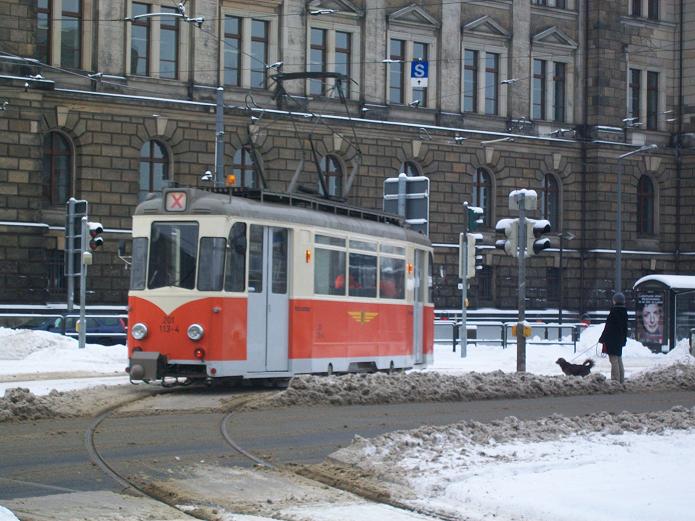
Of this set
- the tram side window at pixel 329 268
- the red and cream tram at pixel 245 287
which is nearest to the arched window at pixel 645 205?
the red and cream tram at pixel 245 287

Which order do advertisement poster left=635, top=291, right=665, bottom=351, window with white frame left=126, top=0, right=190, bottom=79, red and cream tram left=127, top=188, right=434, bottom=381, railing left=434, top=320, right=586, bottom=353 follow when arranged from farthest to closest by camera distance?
window with white frame left=126, top=0, right=190, bottom=79 < railing left=434, top=320, right=586, bottom=353 < advertisement poster left=635, top=291, right=665, bottom=351 < red and cream tram left=127, top=188, right=434, bottom=381

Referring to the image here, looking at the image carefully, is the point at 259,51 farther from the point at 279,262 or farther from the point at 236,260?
the point at 236,260

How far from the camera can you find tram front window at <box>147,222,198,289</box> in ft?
64.1

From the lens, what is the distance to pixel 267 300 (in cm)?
2031

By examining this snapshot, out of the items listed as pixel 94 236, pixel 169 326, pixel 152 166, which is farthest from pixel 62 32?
pixel 169 326

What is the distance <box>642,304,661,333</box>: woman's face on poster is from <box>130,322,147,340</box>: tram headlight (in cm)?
2221

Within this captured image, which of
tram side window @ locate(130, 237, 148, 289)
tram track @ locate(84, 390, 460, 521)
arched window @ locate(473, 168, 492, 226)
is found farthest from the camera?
arched window @ locate(473, 168, 492, 226)

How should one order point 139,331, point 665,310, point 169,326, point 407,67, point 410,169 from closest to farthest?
point 169,326 → point 139,331 → point 665,310 → point 407,67 → point 410,169

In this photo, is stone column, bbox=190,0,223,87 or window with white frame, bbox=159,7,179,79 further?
stone column, bbox=190,0,223,87

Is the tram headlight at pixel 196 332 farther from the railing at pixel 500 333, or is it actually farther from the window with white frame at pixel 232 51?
the window with white frame at pixel 232 51

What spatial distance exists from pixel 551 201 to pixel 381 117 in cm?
1040

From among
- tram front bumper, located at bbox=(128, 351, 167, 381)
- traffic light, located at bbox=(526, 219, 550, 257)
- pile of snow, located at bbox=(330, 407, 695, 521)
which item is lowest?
pile of snow, located at bbox=(330, 407, 695, 521)

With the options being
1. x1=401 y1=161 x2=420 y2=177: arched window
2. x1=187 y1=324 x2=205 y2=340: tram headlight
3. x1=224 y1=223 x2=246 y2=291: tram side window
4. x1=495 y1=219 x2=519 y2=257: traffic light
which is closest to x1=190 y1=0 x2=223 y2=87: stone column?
x1=401 y1=161 x2=420 y2=177: arched window

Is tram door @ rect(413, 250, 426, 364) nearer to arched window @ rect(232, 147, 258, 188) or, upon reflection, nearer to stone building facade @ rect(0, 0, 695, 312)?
stone building facade @ rect(0, 0, 695, 312)
